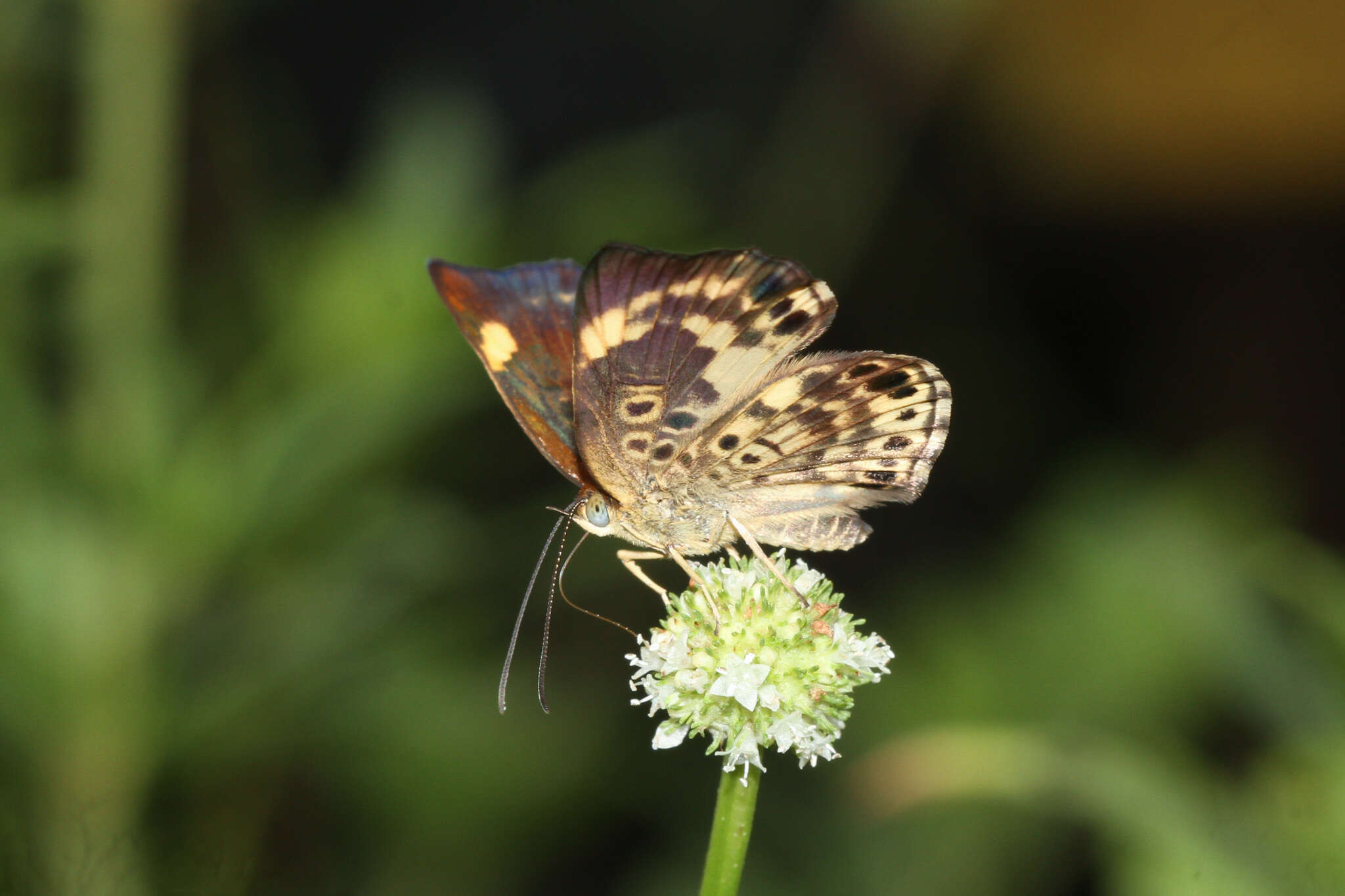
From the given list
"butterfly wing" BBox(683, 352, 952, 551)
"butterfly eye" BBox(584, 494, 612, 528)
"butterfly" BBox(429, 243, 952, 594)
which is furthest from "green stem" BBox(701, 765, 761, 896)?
"butterfly eye" BBox(584, 494, 612, 528)

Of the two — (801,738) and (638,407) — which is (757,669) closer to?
(801,738)

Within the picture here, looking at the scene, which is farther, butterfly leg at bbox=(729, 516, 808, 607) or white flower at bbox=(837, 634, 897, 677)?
butterfly leg at bbox=(729, 516, 808, 607)

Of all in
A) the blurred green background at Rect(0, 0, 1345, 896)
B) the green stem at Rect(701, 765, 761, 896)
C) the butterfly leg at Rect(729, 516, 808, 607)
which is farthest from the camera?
the blurred green background at Rect(0, 0, 1345, 896)

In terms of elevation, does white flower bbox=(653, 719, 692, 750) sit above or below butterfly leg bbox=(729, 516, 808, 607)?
below

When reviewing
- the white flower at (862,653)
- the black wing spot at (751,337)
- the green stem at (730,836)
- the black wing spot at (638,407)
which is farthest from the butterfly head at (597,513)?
the green stem at (730,836)

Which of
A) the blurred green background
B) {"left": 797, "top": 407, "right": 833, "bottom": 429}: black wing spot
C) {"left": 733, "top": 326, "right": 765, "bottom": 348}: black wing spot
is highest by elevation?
{"left": 733, "top": 326, "right": 765, "bottom": 348}: black wing spot

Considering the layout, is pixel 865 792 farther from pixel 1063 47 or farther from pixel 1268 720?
pixel 1063 47

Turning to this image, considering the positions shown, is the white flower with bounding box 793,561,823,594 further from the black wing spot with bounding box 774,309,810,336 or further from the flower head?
the black wing spot with bounding box 774,309,810,336
